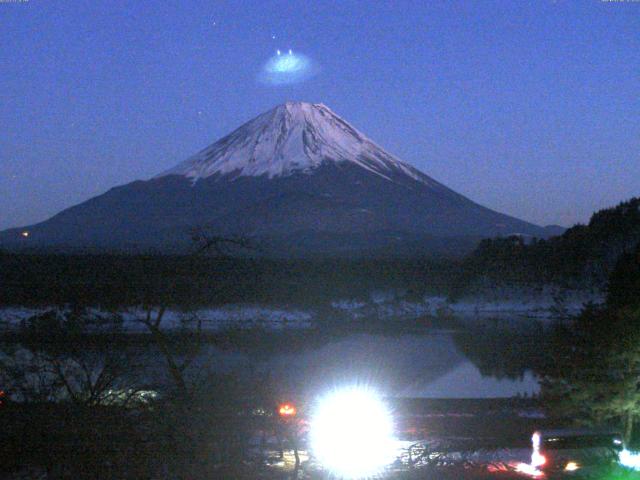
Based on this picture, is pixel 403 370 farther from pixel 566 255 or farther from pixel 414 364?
pixel 566 255

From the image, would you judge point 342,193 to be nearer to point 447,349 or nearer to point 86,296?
point 447,349

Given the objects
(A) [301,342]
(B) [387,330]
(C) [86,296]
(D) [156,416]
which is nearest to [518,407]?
(C) [86,296]

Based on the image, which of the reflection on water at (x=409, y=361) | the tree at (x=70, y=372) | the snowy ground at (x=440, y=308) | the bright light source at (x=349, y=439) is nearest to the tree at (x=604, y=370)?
the bright light source at (x=349, y=439)

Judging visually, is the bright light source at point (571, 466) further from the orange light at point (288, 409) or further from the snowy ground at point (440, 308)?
the snowy ground at point (440, 308)

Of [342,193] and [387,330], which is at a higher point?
[342,193]

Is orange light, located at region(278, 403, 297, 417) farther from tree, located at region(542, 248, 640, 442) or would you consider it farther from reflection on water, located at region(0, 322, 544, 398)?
tree, located at region(542, 248, 640, 442)

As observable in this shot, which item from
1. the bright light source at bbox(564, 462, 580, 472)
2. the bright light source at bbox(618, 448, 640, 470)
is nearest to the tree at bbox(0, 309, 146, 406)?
the bright light source at bbox(564, 462, 580, 472)
